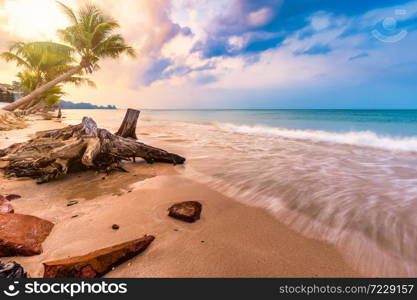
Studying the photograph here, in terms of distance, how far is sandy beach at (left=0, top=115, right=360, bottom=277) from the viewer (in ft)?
5.54

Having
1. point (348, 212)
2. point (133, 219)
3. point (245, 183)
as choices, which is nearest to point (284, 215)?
point (348, 212)

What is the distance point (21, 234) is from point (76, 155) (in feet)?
8.98

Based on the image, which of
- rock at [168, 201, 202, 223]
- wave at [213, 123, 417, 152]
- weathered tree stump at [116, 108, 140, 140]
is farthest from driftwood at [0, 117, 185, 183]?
wave at [213, 123, 417, 152]

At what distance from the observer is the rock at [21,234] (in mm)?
1695

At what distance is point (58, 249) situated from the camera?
1.84 meters

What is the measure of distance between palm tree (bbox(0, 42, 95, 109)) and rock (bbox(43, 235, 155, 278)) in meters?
21.7

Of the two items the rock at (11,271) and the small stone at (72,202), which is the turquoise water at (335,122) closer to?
the small stone at (72,202)

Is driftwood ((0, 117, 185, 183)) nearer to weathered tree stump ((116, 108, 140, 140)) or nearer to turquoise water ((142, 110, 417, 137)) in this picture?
weathered tree stump ((116, 108, 140, 140))

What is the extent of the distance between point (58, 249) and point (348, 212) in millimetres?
3791

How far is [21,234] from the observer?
6.06 feet

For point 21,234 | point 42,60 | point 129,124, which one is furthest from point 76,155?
point 42,60

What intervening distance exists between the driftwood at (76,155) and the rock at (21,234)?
199 centimetres

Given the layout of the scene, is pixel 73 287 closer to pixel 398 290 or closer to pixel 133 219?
pixel 133 219

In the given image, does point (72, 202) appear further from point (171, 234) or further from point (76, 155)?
point (171, 234)
